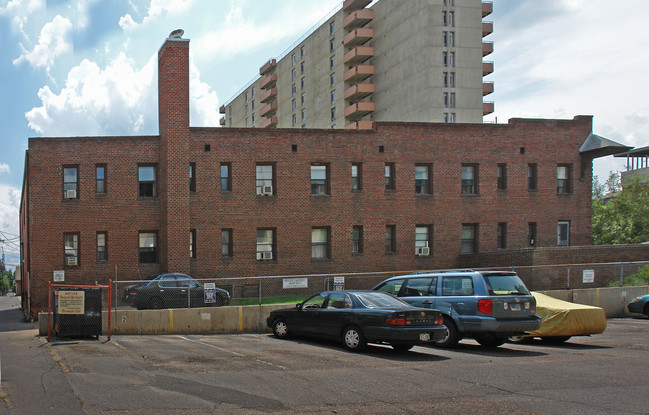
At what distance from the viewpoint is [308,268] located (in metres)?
33.4

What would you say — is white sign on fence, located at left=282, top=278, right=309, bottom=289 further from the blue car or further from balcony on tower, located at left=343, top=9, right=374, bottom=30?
balcony on tower, located at left=343, top=9, right=374, bottom=30

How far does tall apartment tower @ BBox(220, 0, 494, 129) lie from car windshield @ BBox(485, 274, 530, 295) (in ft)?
187

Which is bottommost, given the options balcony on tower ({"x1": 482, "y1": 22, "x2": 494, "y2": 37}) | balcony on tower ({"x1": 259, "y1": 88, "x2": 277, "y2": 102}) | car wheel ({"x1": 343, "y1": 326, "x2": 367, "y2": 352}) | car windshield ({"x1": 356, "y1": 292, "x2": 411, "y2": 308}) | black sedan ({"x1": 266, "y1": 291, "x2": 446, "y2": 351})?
car wheel ({"x1": 343, "y1": 326, "x2": 367, "y2": 352})

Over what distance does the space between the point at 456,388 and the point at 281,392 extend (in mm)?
2812

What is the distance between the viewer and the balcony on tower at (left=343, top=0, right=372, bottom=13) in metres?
78.2

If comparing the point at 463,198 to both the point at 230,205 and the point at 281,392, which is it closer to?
the point at 230,205

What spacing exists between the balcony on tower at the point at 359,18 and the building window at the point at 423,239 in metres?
47.8

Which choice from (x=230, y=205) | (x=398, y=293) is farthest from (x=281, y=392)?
(x=230, y=205)

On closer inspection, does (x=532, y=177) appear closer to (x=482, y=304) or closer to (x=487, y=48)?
(x=482, y=304)

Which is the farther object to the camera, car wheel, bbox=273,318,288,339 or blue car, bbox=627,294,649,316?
blue car, bbox=627,294,649,316

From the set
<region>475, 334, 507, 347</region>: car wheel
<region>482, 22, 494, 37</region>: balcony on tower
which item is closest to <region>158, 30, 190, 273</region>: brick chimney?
<region>475, 334, 507, 347</region>: car wheel

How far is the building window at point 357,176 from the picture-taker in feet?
112

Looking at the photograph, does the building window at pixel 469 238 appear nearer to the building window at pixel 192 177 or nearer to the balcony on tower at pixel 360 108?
the building window at pixel 192 177

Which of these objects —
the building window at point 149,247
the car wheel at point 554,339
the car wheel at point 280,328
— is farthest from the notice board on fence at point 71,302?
the building window at point 149,247
